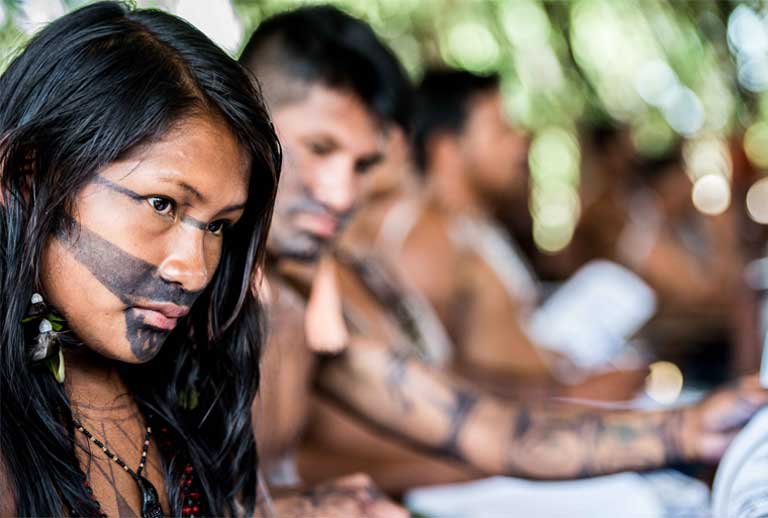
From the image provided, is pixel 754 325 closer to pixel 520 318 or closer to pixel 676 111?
pixel 520 318

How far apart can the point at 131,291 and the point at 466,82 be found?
3310 millimetres

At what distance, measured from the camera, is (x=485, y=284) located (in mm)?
4016

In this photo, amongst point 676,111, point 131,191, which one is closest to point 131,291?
point 131,191

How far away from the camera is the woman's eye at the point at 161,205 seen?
123 centimetres

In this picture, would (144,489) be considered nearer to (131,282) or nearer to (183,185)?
(131,282)

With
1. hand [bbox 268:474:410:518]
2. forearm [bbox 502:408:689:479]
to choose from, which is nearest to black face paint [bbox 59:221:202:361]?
hand [bbox 268:474:410:518]

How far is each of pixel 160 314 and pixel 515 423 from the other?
1.08 meters

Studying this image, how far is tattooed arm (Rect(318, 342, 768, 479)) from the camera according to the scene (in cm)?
194

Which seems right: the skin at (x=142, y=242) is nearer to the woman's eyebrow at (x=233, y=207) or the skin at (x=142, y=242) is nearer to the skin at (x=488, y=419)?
the woman's eyebrow at (x=233, y=207)

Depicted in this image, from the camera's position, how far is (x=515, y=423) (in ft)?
7.13

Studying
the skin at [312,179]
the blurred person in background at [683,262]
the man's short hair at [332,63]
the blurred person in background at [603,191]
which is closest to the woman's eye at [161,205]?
the skin at [312,179]

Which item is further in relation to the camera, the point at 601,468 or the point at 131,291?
the point at 601,468

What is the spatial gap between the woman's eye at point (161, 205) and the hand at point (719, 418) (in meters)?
1.12

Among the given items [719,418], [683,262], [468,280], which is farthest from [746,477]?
[683,262]
